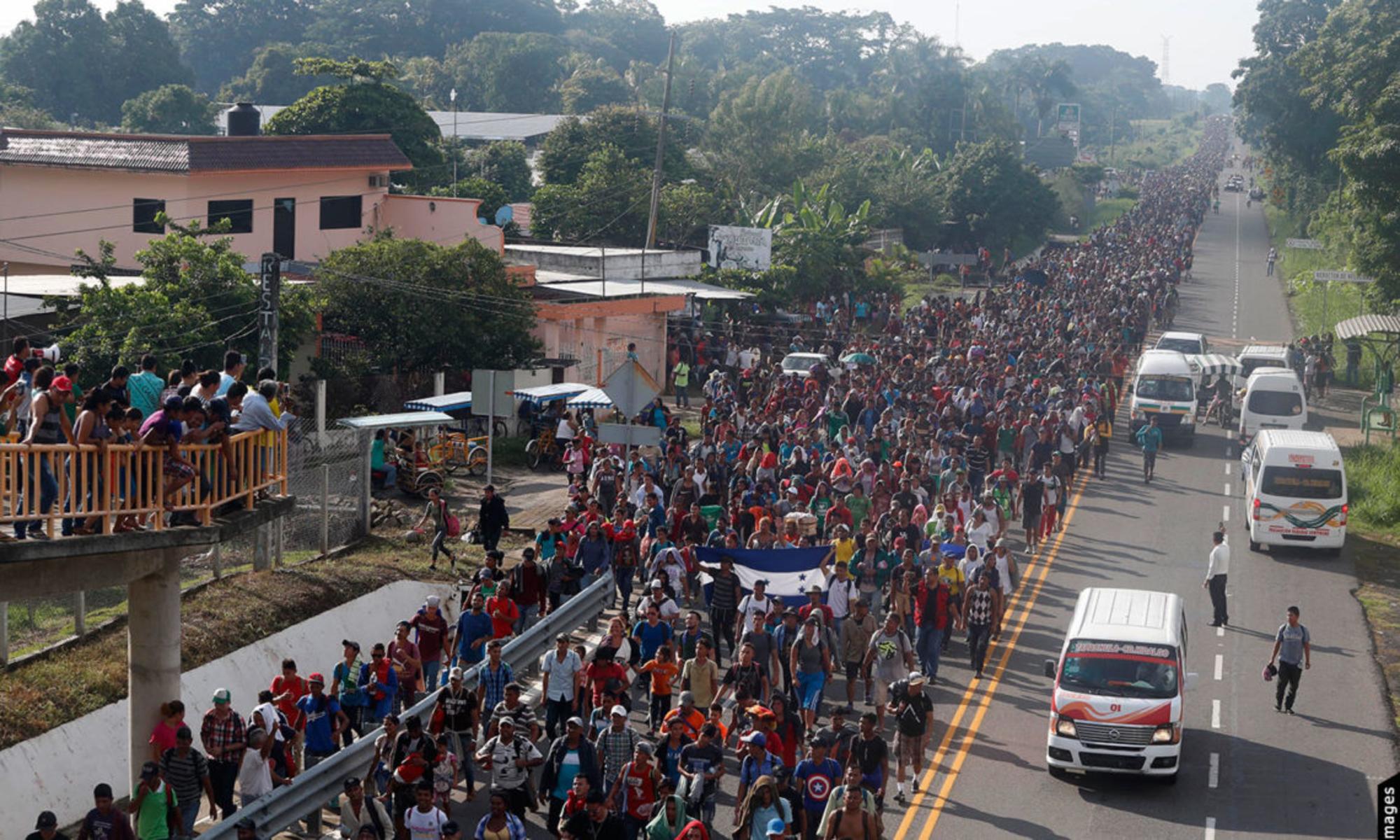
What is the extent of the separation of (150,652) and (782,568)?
8062 millimetres

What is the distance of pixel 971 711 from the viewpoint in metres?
18.3

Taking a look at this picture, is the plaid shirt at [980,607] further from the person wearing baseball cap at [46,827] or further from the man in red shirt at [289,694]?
the person wearing baseball cap at [46,827]

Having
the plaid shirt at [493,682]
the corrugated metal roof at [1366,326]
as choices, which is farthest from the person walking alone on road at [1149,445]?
the plaid shirt at [493,682]

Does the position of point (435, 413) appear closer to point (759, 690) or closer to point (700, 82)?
point (759, 690)

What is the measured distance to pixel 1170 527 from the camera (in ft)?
92.4

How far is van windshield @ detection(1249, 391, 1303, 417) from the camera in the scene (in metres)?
34.8

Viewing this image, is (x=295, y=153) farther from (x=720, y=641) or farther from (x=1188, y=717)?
(x=1188, y=717)

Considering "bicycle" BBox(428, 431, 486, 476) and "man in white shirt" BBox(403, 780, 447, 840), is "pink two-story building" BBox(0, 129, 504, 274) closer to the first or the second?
"bicycle" BBox(428, 431, 486, 476)

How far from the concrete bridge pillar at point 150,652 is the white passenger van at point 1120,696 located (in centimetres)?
832

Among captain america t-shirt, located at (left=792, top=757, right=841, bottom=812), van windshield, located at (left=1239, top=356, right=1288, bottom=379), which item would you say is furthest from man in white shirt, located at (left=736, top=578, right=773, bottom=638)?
van windshield, located at (left=1239, top=356, right=1288, bottom=379)

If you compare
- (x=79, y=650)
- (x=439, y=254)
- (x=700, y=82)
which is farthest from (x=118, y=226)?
(x=700, y=82)

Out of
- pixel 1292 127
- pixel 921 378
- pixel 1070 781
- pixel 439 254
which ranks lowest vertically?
pixel 1070 781

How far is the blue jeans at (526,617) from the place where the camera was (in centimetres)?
1875

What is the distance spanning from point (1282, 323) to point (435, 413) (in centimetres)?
4054
